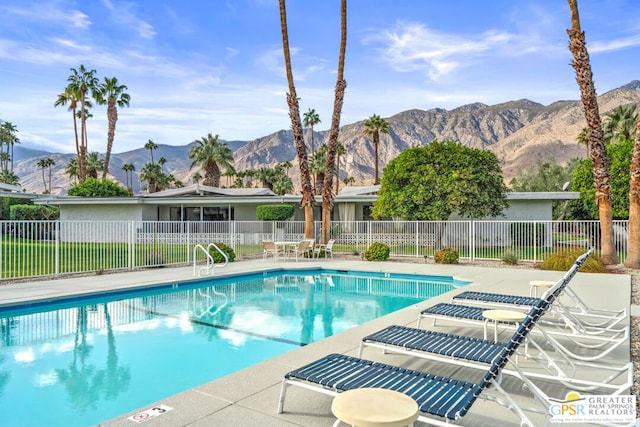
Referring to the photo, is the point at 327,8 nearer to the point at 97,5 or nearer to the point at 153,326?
the point at 97,5

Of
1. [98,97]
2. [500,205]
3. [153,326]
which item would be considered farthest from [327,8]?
A: [98,97]

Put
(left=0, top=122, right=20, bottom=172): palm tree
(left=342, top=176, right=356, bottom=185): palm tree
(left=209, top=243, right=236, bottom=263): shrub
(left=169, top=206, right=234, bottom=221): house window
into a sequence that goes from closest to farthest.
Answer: (left=209, top=243, right=236, bottom=263): shrub, (left=169, top=206, right=234, bottom=221): house window, (left=0, top=122, right=20, bottom=172): palm tree, (left=342, top=176, right=356, bottom=185): palm tree

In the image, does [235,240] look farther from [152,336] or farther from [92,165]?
[92,165]

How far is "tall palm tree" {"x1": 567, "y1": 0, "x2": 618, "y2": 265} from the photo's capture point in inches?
599

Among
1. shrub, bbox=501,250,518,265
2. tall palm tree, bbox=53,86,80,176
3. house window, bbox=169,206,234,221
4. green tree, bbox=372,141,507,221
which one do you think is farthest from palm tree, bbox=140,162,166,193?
shrub, bbox=501,250,518,265

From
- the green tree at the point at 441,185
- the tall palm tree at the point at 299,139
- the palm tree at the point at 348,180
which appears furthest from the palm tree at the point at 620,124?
the palm tree at the point at 348,180

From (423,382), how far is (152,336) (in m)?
5.68

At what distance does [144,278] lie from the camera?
1277 cm

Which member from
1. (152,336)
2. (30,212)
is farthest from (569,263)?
(30,212)

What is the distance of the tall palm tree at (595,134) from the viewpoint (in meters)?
15.2

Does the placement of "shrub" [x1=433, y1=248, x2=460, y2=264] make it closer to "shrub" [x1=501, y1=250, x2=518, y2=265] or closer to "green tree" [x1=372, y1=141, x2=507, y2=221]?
"shrub" [x1=501, y1=250, x2=518, y2=265]

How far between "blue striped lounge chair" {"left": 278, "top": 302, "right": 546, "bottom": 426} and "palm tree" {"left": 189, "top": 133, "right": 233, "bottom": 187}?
46619 mm

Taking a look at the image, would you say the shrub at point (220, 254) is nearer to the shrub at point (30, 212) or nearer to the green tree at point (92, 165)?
the shrub at point (30, 212)

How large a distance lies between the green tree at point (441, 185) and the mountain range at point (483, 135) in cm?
8539
